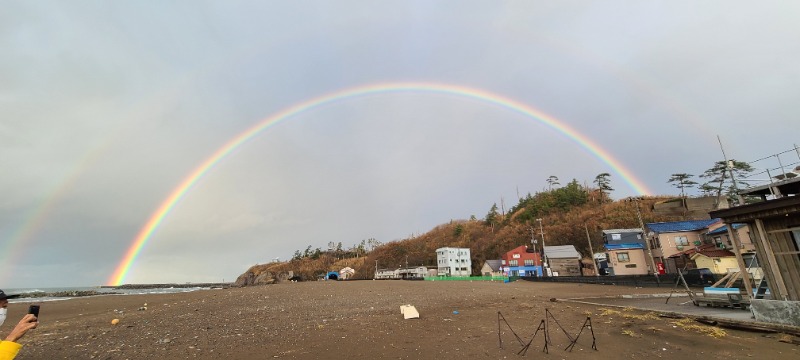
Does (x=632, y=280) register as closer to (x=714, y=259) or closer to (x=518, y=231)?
(x=714, y=259)

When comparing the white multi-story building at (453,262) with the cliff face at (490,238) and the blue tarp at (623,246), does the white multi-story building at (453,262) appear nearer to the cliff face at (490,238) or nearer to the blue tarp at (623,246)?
the cliff face at (490,238)

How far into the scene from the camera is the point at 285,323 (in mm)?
17641

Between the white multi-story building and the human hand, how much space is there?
10080 cm

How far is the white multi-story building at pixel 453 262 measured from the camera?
330ft

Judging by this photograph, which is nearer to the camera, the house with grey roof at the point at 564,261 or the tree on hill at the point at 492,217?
the house with grey roof at the point at 564,261

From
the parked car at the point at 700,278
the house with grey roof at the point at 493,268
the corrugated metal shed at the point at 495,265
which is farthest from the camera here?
the corrugated metal shed at the point at 495,265

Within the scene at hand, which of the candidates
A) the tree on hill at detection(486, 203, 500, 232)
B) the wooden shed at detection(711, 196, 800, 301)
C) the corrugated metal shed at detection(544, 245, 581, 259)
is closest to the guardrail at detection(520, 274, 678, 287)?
the corrugated metal shed at detection(544, 245, 581, 259)

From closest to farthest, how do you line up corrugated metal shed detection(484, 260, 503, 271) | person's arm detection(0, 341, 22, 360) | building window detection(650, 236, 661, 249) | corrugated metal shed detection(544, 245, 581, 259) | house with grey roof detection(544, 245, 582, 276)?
person's arm detection(0, 341, 22, 360)
building window detection(650, 236, 661, 249)
house with grey roof detection(544, 245, 582, 276)
corrugated metal shed detection(544, 245, 581, 259)
corrugated metal shed detection(484, 260, 503, 271)

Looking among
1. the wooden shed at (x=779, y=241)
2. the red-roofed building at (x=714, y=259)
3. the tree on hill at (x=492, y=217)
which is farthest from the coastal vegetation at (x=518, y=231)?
the wooden shed at (x=779, y=241)

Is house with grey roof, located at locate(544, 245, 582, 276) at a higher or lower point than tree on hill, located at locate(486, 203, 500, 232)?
lower

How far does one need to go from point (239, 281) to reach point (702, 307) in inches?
7348

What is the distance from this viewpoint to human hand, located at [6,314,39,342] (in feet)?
9.94

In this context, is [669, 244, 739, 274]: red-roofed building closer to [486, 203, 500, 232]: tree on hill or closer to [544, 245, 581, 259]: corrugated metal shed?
[544, 245, 581, 259]: corrugated metal shed

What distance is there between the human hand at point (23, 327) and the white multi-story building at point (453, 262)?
3968 inches
